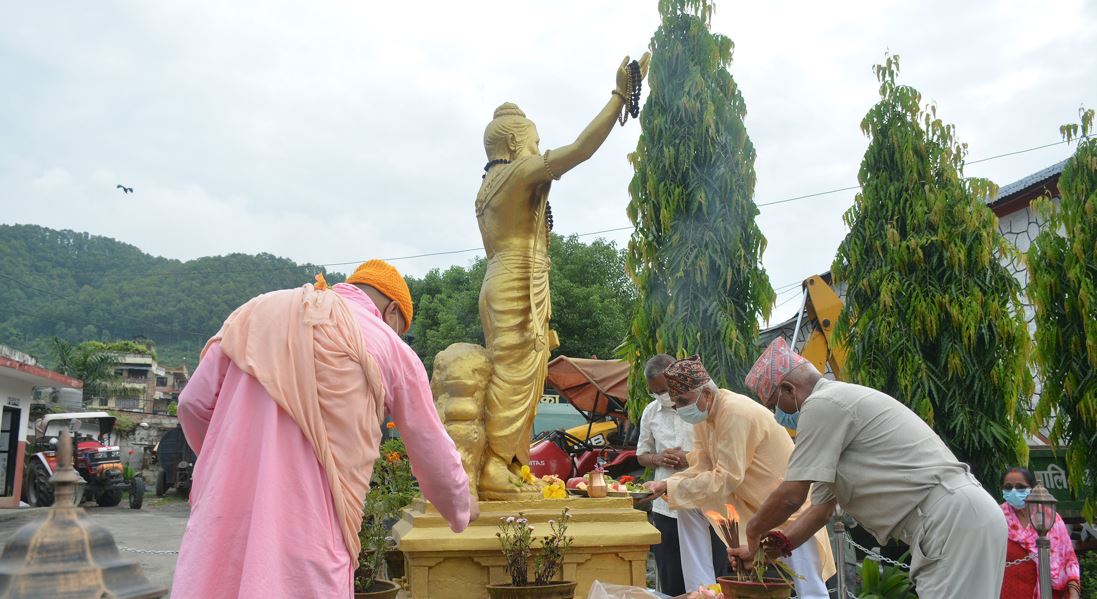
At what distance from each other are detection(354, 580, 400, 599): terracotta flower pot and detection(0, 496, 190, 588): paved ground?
3780mm

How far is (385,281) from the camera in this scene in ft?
9.41

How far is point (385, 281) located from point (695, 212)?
698cm

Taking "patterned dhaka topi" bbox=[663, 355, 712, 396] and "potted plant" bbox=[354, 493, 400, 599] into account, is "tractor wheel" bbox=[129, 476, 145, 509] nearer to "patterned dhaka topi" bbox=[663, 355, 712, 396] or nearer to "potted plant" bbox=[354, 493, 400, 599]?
"potted plant" bbox=[354, 493, 400, 599]

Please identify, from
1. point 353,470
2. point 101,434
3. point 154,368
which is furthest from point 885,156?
point 154,368

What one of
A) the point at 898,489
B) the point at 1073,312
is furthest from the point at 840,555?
the point at 1073,312

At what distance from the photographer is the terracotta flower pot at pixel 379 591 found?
422cm

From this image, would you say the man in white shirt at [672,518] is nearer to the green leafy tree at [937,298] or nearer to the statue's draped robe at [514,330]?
the statue's draped robe at [514,330]

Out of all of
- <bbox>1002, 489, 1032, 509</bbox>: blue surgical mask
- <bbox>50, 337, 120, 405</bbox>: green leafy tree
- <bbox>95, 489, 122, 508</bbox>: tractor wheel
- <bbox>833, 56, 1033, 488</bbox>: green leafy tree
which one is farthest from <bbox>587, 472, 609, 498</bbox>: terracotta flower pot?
<bbox>50, 337, 120, 405</bbox>: green leafy tree

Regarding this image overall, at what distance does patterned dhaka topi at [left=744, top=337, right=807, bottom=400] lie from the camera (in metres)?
3.30

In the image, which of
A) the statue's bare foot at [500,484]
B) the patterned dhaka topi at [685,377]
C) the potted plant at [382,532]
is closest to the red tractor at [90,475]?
the potted plant at [382,532]

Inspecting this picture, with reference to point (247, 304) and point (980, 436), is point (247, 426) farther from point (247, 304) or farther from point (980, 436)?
point (980, 436)

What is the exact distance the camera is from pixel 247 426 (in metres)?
2.32

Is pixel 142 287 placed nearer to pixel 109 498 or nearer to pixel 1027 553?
pixel 109 498

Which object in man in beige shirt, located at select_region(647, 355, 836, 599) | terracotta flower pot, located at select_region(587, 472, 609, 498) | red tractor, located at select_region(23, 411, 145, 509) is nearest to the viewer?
man in beige shirt, located at select_region(647, 355, 836, 599)
